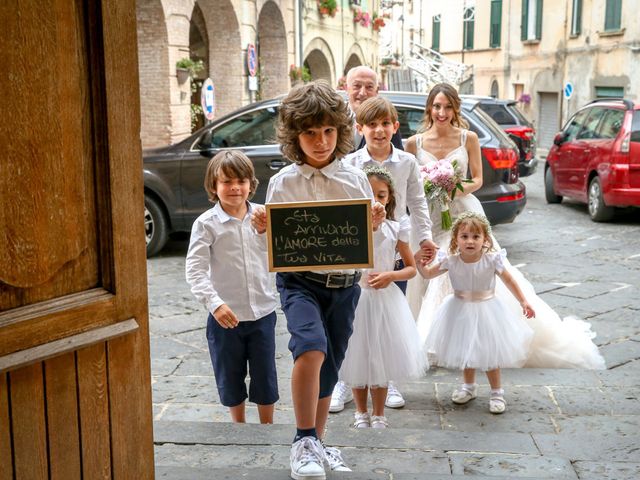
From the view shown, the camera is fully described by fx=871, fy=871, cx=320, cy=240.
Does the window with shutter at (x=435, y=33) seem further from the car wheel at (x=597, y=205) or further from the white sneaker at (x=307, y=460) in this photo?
the white sneaker at (x=307, y=460)

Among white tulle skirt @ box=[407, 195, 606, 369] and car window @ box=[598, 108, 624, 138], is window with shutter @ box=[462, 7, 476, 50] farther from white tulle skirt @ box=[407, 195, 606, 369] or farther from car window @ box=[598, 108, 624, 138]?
white tulle skirt @ box=[407, 195, 606, 369]

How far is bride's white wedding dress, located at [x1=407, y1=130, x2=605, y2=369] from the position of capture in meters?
5.43

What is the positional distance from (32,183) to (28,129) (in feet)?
0.43

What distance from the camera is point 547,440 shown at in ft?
12.9

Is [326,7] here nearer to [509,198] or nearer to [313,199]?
[509,198]

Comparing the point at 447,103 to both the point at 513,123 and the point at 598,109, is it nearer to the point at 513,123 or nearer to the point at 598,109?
the point at 598,109

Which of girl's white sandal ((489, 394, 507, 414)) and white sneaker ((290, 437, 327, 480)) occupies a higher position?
white sneaker ((290, 437, 327, 480))

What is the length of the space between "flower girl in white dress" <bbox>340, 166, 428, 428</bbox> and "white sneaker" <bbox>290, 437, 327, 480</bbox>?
1024mm

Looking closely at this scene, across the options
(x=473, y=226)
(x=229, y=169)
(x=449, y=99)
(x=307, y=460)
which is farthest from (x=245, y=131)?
(x=307, y=460)

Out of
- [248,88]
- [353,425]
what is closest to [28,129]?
[353,425]

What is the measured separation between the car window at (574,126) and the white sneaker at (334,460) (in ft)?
33.3

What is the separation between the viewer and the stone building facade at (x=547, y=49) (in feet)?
80.9

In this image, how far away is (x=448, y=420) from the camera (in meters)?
4.43

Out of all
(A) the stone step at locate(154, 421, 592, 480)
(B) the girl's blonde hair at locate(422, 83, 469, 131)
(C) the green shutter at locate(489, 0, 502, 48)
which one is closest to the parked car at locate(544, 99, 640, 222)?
(B) the girl's blonde hair at locate(422, 83, 469, 131)
